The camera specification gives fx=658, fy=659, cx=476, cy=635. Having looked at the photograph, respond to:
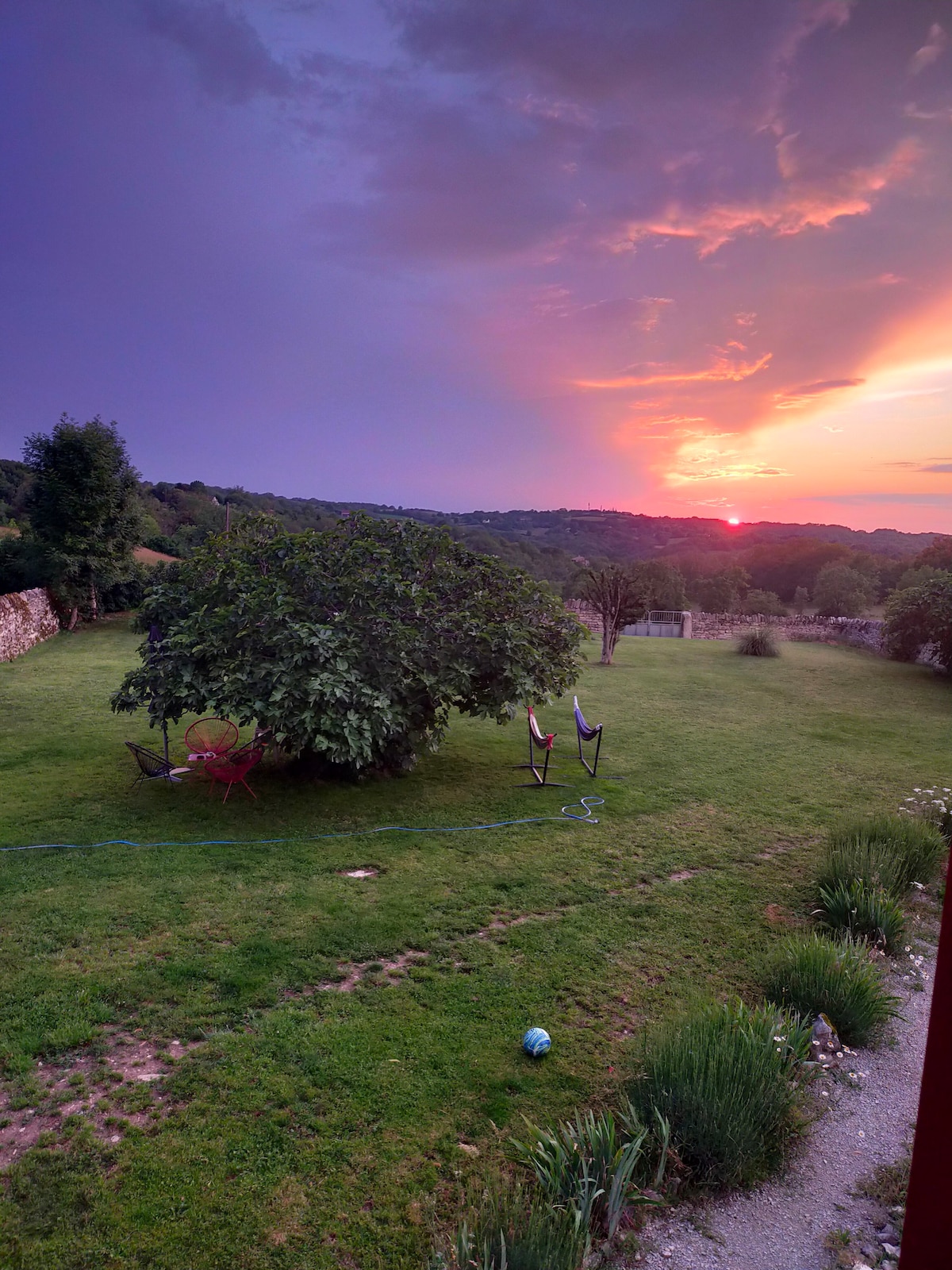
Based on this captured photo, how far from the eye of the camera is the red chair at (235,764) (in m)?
6.64

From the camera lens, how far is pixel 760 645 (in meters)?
21.2

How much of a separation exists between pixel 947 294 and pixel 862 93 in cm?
197

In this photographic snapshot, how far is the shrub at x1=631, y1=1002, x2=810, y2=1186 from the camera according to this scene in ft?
8.44

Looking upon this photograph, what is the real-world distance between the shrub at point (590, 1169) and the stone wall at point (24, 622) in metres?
16.6

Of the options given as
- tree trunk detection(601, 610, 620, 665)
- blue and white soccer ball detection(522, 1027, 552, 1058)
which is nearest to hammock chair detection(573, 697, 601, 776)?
blue and white soccer ball detection(522, 1027, 552, 1058)

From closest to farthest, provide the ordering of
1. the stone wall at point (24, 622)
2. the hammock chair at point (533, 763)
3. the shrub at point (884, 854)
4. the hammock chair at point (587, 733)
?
the shrub at point (884, 854) < the hammock chair at point (533, 763) < the hammock chair at point (587, 733) < the stone wall at point (24, 622)

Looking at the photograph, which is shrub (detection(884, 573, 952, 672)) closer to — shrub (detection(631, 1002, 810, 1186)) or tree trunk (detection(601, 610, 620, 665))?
tree trunk (detection(601, 610, 620, 665))

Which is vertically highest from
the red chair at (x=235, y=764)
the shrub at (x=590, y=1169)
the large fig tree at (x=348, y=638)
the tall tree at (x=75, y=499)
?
the tall tree at (x=75, y=499)

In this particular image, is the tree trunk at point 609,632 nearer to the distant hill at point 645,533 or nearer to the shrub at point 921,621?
the shrub at point 921,621

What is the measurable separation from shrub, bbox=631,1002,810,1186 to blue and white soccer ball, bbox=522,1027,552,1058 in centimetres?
52

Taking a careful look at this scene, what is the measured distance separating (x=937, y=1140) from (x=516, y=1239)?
143cm

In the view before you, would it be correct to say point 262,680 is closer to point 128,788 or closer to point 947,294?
point 128,788

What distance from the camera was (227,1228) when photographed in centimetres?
226

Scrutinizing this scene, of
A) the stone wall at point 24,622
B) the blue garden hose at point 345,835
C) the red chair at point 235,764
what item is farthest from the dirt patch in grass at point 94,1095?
the stone wall at point 24,622
